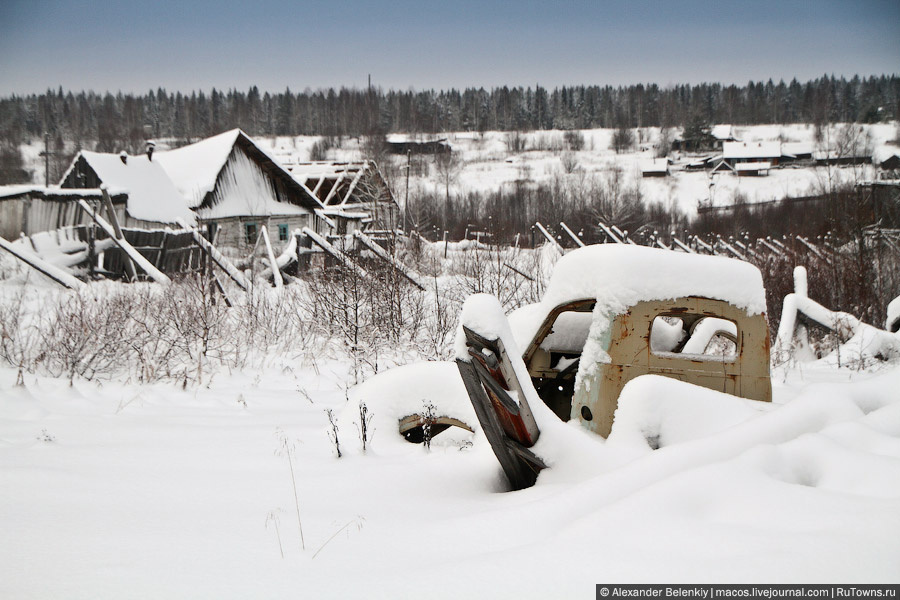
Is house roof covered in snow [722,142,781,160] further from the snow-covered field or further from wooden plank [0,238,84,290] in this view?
the snow-covered field

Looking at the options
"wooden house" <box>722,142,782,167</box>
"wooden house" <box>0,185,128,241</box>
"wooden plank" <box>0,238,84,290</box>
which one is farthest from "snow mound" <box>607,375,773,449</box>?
"wooden house" <box>722,142,782,167</box>

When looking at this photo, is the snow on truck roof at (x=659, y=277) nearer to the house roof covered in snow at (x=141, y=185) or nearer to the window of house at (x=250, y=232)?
the house roof covered in snow at (x=141, y=185)

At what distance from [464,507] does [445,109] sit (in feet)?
397

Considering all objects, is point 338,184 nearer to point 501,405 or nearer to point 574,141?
point 501,405

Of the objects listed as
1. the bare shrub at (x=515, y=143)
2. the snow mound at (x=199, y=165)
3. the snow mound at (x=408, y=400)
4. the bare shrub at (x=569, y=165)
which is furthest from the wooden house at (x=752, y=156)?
the snow mound at (x=408, y=400)

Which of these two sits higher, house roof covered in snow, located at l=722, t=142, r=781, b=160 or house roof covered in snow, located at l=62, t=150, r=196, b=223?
house roof covered in snow, located at l=722, t=142, r=781, b=160

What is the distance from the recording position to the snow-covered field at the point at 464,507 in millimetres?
2088

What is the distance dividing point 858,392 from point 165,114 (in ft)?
409

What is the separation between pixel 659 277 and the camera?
12.4ft

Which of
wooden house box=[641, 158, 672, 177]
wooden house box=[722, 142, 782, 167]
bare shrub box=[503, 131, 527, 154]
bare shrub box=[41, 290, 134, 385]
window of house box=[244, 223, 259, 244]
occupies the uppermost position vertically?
bare shrub box=[503, 131, 527, 154]

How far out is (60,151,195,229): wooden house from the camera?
20.4m

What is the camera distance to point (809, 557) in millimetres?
1940

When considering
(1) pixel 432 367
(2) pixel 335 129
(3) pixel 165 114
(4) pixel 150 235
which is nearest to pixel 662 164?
(2) pixel 335 129

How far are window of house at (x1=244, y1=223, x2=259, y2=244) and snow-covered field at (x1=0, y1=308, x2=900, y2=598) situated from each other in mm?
20697
